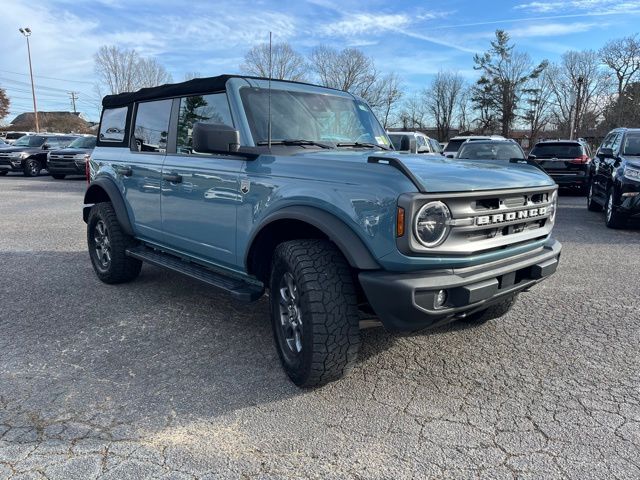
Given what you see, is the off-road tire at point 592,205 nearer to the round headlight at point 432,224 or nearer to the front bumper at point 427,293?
the front bumper at point 427,293

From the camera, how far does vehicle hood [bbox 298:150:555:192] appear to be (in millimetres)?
2740

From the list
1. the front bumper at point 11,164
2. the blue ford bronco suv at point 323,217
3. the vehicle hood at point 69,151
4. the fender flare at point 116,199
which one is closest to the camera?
the blue ford bronco suv at point 323,217

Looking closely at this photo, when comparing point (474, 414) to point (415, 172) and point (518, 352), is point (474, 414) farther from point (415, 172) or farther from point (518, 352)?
point (415, 172)

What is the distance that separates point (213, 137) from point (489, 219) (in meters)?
1.77

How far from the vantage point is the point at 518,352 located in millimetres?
3656

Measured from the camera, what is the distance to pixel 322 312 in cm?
283

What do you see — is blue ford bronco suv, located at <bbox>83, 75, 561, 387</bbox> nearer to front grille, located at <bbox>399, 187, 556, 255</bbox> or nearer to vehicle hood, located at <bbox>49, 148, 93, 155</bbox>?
front grille, located at <bbox>399, 187, 556, 255</bbox>

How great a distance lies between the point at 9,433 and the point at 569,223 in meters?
9.43

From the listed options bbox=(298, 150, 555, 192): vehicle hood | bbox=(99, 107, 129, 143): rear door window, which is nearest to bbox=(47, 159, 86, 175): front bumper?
bbox=(99, 107, 129, 143): rear door window

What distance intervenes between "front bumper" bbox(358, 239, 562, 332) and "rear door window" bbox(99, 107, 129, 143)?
371 cm

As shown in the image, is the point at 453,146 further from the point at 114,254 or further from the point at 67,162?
the point at 114,254

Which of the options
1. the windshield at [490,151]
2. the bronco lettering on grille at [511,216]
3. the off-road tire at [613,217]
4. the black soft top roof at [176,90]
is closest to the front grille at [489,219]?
the bronco lettering on grille at [511,216]

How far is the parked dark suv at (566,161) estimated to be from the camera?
13.5 m

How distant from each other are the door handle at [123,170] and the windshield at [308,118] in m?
1.74
